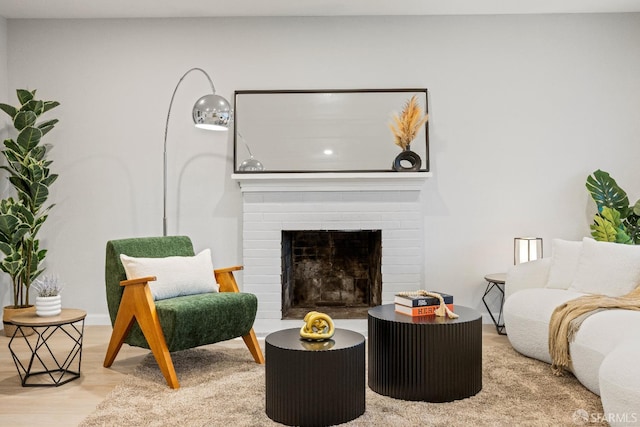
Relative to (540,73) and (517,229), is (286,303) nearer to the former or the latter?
(517,229)

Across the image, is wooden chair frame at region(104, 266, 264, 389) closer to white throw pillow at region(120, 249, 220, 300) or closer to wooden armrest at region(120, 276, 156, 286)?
wooden armrest at region(120, 276, 156, 286)

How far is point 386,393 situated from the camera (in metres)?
2.74

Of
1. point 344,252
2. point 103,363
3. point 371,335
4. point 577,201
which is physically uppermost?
point 577,201

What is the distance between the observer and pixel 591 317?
2859 millimetres

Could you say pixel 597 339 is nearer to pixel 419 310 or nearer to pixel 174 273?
pixel 419 310

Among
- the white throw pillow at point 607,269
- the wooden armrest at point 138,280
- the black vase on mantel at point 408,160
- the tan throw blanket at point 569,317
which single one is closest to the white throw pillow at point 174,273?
the wooden armrest at point 138,280

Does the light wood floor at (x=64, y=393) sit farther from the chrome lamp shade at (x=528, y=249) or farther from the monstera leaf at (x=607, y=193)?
the monstera leaf at (x=607, y=193)

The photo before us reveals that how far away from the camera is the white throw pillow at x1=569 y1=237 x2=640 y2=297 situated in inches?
127

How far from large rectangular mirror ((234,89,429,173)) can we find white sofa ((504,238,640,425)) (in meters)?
1.46

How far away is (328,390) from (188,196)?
279 centimetres

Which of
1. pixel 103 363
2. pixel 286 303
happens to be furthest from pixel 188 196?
pixel 103 363

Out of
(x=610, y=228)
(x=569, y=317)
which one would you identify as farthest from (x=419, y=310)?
(x=610, y=228)

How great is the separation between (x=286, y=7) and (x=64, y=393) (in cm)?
334

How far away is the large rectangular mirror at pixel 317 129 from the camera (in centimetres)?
465
